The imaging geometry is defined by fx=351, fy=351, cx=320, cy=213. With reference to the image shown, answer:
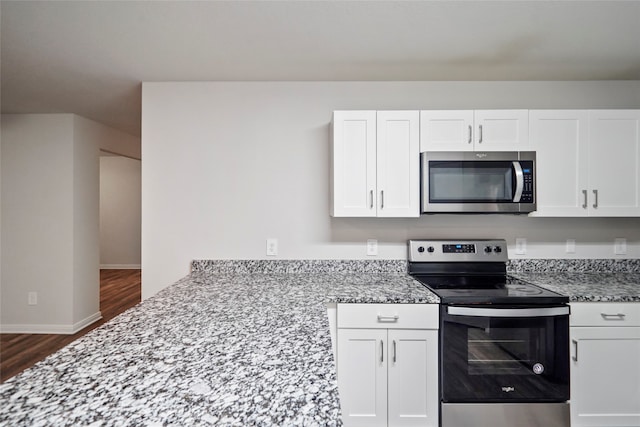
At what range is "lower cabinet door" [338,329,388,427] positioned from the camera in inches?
76.0

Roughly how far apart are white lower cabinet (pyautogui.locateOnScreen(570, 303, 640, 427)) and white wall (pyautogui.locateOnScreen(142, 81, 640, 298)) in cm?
105

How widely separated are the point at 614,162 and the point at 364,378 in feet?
6.86

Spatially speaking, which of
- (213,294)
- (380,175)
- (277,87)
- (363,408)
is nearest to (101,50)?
(277,87)

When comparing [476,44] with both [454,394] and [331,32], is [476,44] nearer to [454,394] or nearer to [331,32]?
[331,32]

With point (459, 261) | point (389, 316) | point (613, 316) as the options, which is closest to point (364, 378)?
point (389, 316)

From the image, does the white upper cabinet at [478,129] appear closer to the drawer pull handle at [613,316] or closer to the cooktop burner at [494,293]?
the cooktop burner at [494,293]

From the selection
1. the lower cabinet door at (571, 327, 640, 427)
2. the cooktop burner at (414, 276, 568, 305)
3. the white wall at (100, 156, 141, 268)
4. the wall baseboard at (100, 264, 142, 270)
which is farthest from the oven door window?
the wall baseboard at (100, 264, 142, 270)

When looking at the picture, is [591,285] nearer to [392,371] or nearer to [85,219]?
[392,371]

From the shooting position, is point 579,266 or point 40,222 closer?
point 579,266

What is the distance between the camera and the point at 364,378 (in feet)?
6.36

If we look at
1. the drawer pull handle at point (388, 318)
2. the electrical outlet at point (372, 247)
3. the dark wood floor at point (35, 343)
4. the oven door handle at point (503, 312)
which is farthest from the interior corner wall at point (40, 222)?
the oven door handle at point (503, 312)

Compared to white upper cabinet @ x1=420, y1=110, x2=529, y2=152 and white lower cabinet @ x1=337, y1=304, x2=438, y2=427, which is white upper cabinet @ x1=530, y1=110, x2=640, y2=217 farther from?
white lower cabinet @ x1=337, y1=304, x2=438, y2=427

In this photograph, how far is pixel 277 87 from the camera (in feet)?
8.62

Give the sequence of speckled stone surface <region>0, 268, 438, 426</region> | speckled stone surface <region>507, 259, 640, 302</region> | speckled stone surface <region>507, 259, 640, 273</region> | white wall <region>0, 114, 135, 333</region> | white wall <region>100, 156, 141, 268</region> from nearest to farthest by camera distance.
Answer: speckled stone surface <region>0, 268, 438, 426</region> → speckled stone surface <region>507, 259, 640, 302</region> → speckled stone surface <region>507, 259, 640, 273</region> → white wall <region>0, 114, 135, 333</region> → white wall <region>100, 156, 141, 268</region>
